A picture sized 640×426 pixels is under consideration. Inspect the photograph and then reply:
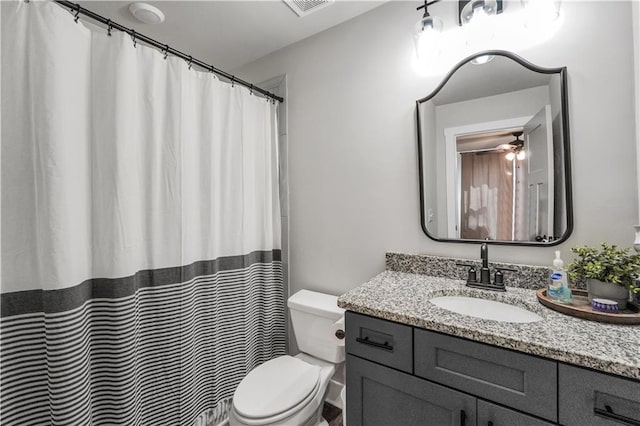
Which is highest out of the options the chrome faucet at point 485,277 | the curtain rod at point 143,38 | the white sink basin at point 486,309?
the curtain rod at point 143,38

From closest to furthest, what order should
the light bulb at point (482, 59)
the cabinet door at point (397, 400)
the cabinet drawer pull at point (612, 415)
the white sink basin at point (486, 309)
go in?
the cabinet drawer pull at point (612, 415) < the cabinet door at point (397, 400) < the white sink basin at point (486, 309) < the light bulb at point (482, 59)

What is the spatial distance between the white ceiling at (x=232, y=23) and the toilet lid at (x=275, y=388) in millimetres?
2054

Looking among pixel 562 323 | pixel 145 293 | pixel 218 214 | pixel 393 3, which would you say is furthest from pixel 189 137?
pixel 562 323

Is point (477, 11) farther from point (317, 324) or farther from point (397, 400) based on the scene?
point (317, 324)

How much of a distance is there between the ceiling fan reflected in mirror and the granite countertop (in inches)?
23.3

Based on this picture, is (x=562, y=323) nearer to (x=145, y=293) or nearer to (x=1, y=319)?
(x=145, y=293)

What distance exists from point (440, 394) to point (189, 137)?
158 cm

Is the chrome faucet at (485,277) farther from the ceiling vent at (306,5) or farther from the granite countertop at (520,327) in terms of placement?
the ceiling vent at (306,5)

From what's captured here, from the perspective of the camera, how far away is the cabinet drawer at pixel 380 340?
0.95m

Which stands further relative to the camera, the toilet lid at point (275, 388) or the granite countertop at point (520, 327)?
the toilet lid at point (275, 388)

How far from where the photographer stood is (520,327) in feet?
2.76

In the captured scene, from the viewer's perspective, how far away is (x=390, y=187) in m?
1.58

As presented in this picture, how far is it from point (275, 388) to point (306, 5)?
2.09 metres

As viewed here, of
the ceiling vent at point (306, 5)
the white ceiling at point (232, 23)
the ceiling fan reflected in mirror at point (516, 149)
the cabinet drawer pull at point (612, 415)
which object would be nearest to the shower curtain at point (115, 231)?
the white ceiling at point (232, 23)
